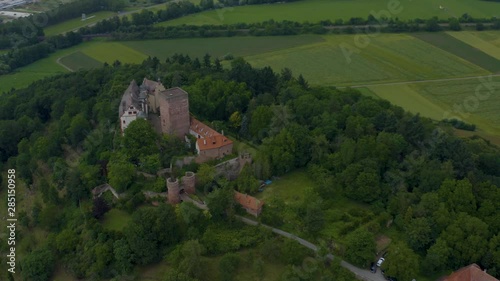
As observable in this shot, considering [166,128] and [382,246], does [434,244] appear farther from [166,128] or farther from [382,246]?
[166,128]

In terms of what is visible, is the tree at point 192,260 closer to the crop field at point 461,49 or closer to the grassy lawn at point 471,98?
the grassy lawn at point 471,98

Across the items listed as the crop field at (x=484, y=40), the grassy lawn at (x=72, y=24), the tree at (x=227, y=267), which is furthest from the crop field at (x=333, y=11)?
the tree at (x=227, y=267)

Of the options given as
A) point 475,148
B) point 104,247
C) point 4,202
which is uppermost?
point 475,148

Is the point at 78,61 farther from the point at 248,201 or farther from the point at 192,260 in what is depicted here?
the point at 192,260

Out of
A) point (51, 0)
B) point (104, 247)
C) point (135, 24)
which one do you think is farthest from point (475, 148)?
point (51, 0)

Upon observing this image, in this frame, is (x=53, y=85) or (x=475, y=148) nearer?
(x=475, y=148)

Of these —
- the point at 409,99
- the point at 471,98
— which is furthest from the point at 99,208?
the point at 471,98

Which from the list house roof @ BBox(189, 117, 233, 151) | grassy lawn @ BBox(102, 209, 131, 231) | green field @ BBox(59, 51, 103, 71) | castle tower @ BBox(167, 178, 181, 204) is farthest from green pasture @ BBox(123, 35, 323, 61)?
castle tower @ BBox(167, 178, 181, 204)
